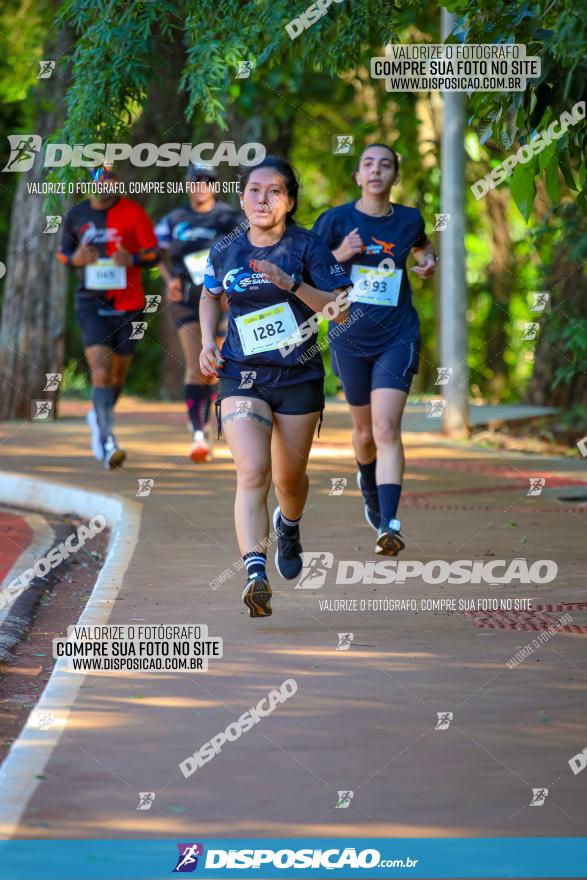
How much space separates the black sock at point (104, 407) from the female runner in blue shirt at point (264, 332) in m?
5.96

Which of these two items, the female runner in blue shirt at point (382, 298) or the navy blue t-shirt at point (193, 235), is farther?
the navy blue t-shirt at point (193, 235)

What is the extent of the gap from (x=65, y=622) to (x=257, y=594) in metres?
1.38

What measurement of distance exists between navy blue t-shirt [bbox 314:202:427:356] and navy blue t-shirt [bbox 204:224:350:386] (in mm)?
1806

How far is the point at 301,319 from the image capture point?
25.8 ft

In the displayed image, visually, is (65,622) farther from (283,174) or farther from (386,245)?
(386,245)

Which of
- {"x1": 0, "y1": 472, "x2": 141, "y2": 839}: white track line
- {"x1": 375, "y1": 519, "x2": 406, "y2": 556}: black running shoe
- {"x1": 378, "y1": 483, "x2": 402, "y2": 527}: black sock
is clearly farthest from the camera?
{"x1": 378, "y1": 483, "x2": 402, "y2": 527}: black sock

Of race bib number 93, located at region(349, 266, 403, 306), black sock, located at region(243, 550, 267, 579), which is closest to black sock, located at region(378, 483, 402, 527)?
race bib number 93, located at region(349, 266, 403, 306)

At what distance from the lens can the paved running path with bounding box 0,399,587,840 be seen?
484 centimetres

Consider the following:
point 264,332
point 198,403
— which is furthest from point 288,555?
point 198,403

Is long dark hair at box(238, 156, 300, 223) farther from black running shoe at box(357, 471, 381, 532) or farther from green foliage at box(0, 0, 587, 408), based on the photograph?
black running shoe at box(357, 471, 381, 532)

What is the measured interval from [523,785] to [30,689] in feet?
7.90

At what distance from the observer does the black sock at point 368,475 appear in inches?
409

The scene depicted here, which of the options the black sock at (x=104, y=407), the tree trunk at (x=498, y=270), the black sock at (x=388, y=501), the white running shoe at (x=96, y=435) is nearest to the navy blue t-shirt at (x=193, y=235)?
the black sock at (x=104, y=407)

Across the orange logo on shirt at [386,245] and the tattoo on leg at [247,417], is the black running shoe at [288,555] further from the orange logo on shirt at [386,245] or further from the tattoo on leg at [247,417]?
the orange logo on shirt at [386,245]
